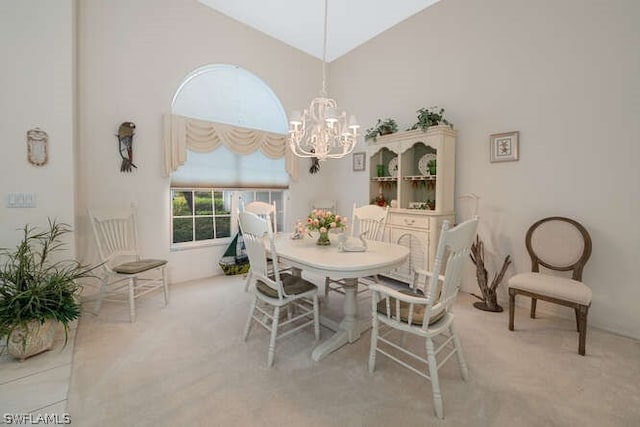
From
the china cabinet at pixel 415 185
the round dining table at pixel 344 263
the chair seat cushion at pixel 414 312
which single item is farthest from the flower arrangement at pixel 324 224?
the china cabinet at pixel 415 185

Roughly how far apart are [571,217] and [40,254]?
463 cm

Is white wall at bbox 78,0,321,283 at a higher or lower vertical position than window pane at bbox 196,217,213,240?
higher

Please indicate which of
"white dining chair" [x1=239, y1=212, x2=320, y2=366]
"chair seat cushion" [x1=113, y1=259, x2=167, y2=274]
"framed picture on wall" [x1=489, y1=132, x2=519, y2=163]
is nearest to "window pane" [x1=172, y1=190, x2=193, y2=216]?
"chair seat cushion" [x1=113, y1=259, x2=167, y2=274]

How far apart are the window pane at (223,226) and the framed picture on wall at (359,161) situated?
208cm

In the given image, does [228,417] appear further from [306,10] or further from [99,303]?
[306,10]

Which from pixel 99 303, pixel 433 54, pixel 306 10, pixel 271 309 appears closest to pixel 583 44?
pixel 433 54

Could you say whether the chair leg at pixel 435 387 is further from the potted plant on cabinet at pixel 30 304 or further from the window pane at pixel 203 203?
the window pane at pixel 203 203

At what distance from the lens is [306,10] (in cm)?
361

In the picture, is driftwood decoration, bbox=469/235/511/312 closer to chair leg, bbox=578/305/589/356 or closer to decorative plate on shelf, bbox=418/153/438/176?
chair leg, bbox=578/305/589/356

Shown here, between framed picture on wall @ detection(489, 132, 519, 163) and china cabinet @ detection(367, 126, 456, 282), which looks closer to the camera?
framed picture on wall @ detection(489, 132, 519, 163)

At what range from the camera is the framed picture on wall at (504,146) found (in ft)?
9.65

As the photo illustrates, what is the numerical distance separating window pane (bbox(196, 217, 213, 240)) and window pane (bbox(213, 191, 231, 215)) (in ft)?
0.56

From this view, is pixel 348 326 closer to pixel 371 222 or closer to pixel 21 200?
pixel 371 222

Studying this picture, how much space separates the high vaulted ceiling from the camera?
3.53 metres
